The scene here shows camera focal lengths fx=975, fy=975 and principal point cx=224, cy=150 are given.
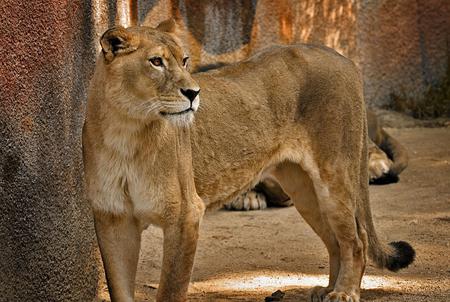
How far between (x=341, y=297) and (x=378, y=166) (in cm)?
320

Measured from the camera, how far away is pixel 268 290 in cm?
529

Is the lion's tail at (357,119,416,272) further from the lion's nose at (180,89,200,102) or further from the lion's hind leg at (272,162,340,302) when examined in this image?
the lion's nose at (180,89,200,102)

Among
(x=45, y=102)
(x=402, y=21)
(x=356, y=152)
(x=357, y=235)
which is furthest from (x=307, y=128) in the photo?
(x=402, y=21)

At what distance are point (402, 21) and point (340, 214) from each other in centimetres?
574

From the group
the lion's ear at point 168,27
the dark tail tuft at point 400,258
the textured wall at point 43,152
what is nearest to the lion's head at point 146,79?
the textured wall at point 43,152

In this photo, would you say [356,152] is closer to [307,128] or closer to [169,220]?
[307,128]

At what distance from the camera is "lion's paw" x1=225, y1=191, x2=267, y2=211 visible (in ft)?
24.0

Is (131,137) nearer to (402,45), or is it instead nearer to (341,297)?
(341,297)

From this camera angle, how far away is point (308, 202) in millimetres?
5340

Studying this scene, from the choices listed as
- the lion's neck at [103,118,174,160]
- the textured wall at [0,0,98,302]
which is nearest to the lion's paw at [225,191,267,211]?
the textured wall at [0,0,98,302]

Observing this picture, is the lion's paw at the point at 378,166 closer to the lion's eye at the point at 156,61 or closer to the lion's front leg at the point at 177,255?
the lion's front leg at the point at 177,255

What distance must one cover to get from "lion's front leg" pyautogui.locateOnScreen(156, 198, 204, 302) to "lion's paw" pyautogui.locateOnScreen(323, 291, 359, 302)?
3.19ft

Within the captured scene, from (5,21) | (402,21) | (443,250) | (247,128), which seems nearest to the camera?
(5,21)

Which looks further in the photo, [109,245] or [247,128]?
[247,128]
